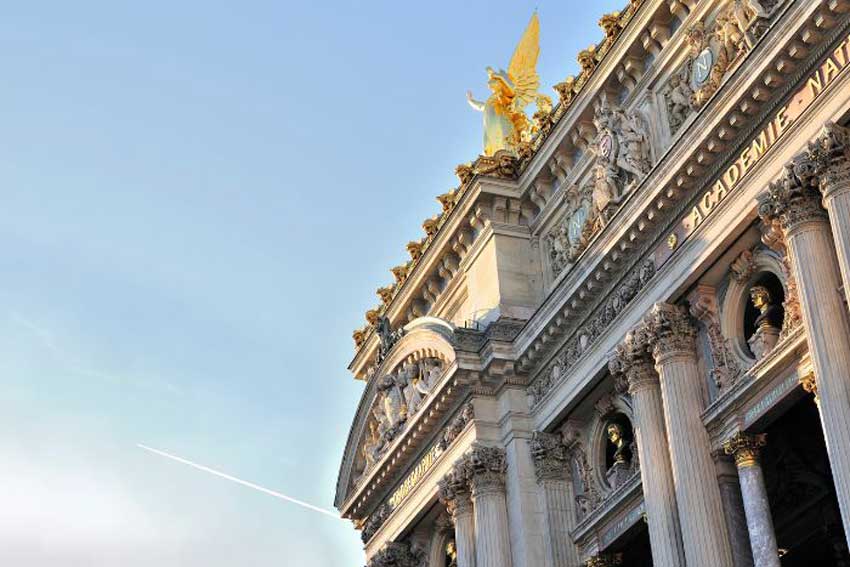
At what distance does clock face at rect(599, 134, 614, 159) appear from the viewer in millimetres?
29281

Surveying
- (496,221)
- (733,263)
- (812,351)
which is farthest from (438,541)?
(812,351)

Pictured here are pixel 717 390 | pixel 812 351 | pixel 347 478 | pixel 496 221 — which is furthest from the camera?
pixel 347 478

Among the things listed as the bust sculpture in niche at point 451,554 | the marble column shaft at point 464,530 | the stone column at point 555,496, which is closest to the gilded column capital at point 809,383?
the stone column at point 555,496

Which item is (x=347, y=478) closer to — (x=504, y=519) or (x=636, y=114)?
(x=504, y=519)

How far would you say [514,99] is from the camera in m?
36.4

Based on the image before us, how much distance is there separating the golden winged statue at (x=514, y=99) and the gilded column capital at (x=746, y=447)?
12.3m

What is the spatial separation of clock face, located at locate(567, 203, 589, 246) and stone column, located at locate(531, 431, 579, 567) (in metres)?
3.98

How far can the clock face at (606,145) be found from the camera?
29281 millimetres

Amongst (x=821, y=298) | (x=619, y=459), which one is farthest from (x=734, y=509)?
(x=821, y=298)

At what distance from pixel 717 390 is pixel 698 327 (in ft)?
4.15

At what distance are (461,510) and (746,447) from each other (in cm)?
893

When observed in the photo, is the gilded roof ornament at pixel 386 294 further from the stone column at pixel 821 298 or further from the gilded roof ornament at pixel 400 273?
the stone column at pixel 821 298

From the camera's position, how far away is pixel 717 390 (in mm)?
25391

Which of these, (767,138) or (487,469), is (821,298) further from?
(487,469)
